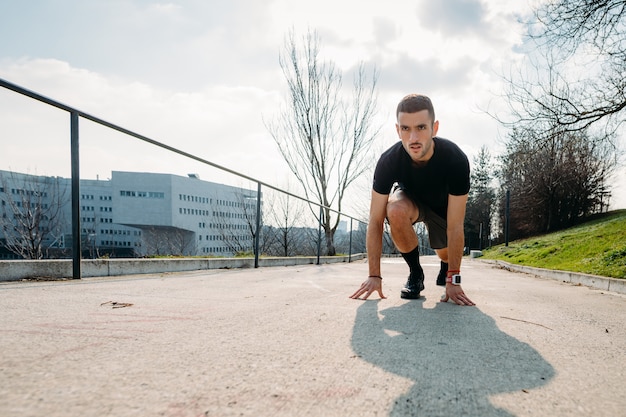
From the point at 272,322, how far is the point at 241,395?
68cm

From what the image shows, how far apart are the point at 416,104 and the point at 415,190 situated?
2.03ft

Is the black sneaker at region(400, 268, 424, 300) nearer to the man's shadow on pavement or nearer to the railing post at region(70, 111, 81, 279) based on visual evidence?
the man's shadow on pavement

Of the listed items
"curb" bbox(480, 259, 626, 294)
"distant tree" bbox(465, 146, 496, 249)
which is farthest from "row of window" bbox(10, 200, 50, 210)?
"distant tree" bbox(465, 146, 496, 249)

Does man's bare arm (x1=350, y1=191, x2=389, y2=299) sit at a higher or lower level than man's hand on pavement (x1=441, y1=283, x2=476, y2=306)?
higher

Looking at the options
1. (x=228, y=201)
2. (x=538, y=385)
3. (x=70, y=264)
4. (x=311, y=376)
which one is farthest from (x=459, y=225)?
(x=228, y=201)

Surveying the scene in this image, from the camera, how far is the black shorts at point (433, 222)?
2588mm

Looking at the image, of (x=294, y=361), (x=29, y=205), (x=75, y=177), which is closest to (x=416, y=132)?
(x=294, y=361)

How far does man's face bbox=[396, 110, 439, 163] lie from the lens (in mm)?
2072

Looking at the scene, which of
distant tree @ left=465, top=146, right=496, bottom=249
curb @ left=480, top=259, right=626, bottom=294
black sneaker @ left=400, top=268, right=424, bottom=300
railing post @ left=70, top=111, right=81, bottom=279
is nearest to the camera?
black sneaker @ left=400, top=268, right=424, bottom=300

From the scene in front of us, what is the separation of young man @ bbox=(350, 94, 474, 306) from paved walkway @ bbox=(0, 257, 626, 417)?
447mm

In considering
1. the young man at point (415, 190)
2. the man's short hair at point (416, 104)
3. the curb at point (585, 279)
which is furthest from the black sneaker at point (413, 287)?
the curb at point (585, 279)

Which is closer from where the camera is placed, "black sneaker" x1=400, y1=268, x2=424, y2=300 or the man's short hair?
the man's short hair

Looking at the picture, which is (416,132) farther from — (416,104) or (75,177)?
(75,177)

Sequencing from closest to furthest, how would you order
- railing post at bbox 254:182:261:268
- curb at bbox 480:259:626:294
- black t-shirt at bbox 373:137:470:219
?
black t-shirt at bbox 373:137:470:219, curb at bbox 480:259:626:294, railing post at bbox 254:182:261:268
